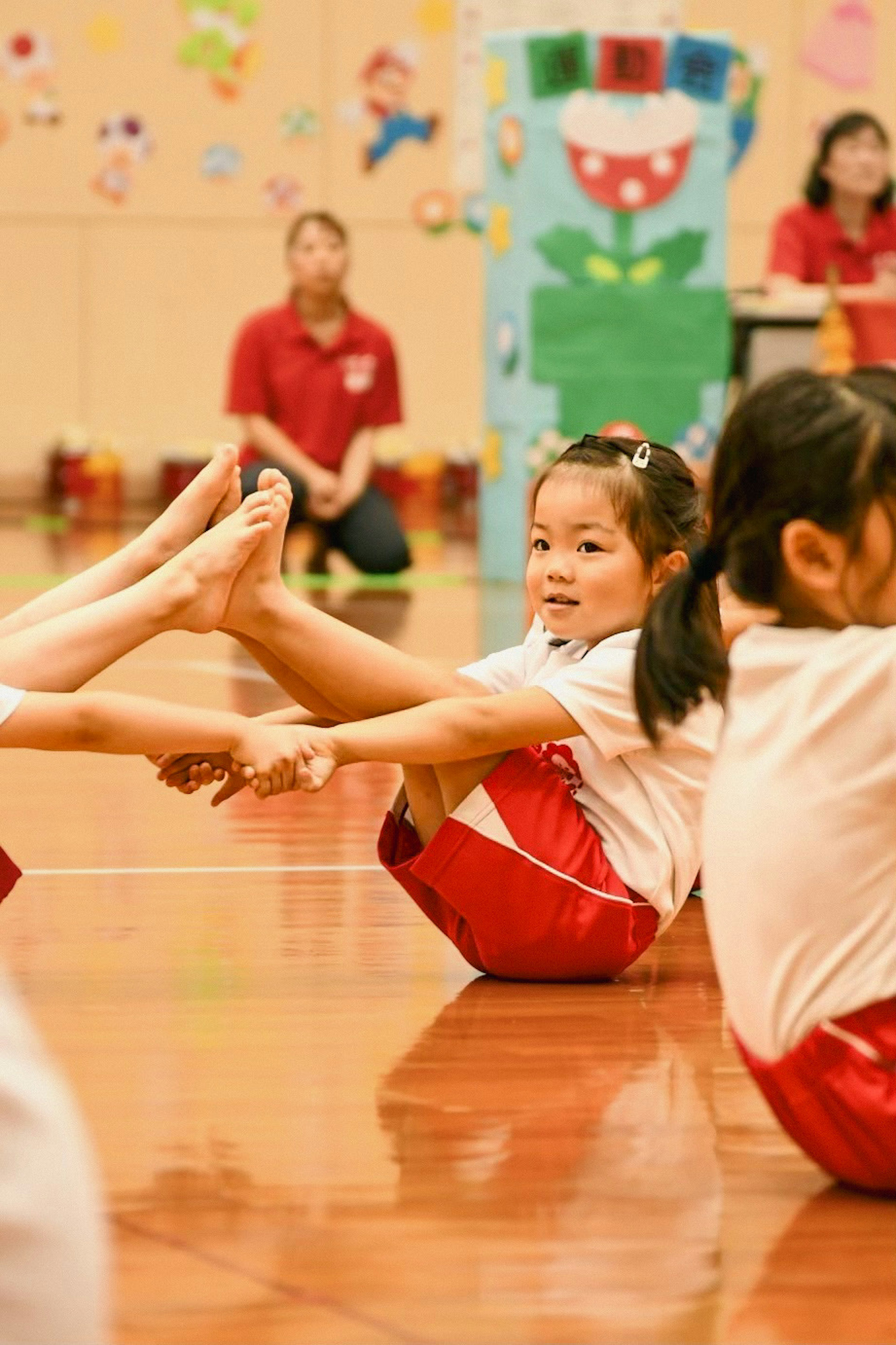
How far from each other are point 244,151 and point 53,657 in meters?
6.45

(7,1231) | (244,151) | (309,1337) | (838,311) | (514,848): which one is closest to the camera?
(7,1231)

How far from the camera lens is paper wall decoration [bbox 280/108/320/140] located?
26.2ft

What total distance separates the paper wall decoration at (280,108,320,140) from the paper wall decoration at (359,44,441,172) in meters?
0.21

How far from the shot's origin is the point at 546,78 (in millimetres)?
5383

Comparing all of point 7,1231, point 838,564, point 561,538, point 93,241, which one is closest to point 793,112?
point 93,241

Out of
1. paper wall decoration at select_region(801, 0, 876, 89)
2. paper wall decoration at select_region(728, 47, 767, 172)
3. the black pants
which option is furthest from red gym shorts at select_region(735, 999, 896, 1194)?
paper wall decoration at select_region(801, 0, 876, 89)

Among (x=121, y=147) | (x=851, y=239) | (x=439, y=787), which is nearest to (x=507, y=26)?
(x=851, y=239)

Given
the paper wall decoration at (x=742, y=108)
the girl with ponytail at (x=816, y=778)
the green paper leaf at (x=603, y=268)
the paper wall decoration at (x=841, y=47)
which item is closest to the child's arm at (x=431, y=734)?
the girl with ponytail at (x=816, y=778)

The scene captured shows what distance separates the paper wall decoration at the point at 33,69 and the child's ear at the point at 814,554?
278 inches

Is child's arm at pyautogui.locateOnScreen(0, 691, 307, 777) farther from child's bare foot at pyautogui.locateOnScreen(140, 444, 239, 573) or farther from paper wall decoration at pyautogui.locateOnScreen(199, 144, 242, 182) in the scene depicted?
paper wall decoration at pyautogui.locateOnScreen(199, 144, 242, 182)

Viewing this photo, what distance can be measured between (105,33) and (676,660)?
699cm

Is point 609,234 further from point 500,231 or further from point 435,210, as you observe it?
point 435,210

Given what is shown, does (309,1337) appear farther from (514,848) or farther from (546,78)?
(546,78)

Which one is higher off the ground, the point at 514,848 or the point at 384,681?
the point at 384,681
